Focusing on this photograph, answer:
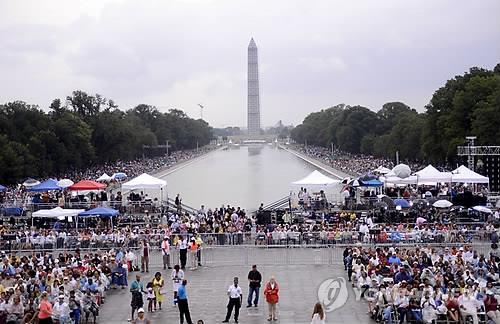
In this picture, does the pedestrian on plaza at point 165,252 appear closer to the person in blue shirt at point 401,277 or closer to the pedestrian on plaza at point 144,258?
the pedestrian on plaza at point 144,258

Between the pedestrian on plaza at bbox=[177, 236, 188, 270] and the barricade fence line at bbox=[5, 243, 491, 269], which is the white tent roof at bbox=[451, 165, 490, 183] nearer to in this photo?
the barricade fence line at bbox=[5, 243, 491, 269]

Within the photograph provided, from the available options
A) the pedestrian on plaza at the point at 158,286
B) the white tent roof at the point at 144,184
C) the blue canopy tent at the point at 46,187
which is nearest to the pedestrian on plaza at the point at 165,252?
the pedestrian on plaza at the point at 158,286

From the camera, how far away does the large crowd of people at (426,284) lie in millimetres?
15758

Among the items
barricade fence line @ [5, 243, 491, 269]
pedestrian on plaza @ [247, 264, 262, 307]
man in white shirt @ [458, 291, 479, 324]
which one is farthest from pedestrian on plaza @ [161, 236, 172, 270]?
man in white shirt @ [458, 291, 479, 324]

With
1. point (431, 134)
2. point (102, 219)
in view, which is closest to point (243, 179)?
point (431, 134)

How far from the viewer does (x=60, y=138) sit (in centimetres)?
8169

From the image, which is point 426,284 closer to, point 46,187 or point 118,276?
point 118,276

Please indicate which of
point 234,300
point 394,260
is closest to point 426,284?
point 394,260

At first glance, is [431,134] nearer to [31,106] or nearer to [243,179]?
[243,179]

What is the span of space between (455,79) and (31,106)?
4701 cm

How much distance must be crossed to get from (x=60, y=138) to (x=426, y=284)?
230ft

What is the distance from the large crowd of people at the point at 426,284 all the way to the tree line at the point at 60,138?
4893 cm

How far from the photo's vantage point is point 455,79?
72.7 m

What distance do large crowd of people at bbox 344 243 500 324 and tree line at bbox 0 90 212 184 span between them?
48.9m
